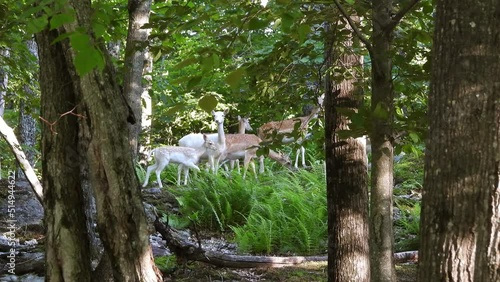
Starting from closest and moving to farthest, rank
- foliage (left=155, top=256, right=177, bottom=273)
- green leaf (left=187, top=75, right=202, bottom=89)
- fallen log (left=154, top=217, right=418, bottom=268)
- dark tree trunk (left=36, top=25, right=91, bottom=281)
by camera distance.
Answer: green leaf (left=187, top=75, right=202, bottom=89) < dark tree trunk (left=36, top=25, right=91, bottom=281) < fallen log (left=154, top=217, right=418, bottom=268) < foliage (left=155, top=256, right=177, bottom=273)

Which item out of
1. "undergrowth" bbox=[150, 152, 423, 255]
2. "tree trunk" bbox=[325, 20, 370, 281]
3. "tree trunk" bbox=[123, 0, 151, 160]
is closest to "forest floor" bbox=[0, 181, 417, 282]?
"undergrowth" bbox=[150, 152, 423, 255]

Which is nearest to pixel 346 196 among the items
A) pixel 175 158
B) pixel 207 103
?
pixel 207 103

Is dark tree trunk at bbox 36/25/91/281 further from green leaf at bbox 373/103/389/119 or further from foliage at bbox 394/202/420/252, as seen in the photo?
foliage at bbox 394/202/420/252

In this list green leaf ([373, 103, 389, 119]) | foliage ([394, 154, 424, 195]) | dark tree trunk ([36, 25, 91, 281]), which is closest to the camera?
green leaf ([373, 103, 389, 119])

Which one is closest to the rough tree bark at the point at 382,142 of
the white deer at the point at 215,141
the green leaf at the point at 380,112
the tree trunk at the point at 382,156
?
the tree trunk at the point at 382,156

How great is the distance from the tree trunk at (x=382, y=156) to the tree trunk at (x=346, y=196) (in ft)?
2.38

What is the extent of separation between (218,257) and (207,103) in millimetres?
4032

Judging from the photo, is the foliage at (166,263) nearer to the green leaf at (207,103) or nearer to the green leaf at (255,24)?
the green leaf at (255,24)

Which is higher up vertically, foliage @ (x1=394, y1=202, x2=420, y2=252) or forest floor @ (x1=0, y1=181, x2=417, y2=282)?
foliage @ (x1=394, y1=202, x2=420, y2=252)

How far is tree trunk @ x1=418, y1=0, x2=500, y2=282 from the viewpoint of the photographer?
198cm

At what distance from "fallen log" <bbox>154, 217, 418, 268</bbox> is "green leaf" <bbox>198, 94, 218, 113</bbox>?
3250 millimetres

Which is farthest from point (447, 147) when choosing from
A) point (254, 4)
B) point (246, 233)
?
point (246, 233)

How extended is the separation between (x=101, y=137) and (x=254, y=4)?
3.90ft

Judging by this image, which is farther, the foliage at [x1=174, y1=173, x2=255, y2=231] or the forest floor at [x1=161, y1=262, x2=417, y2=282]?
the foliage at [x1=174, y1=173, x2=255, y2=231]
